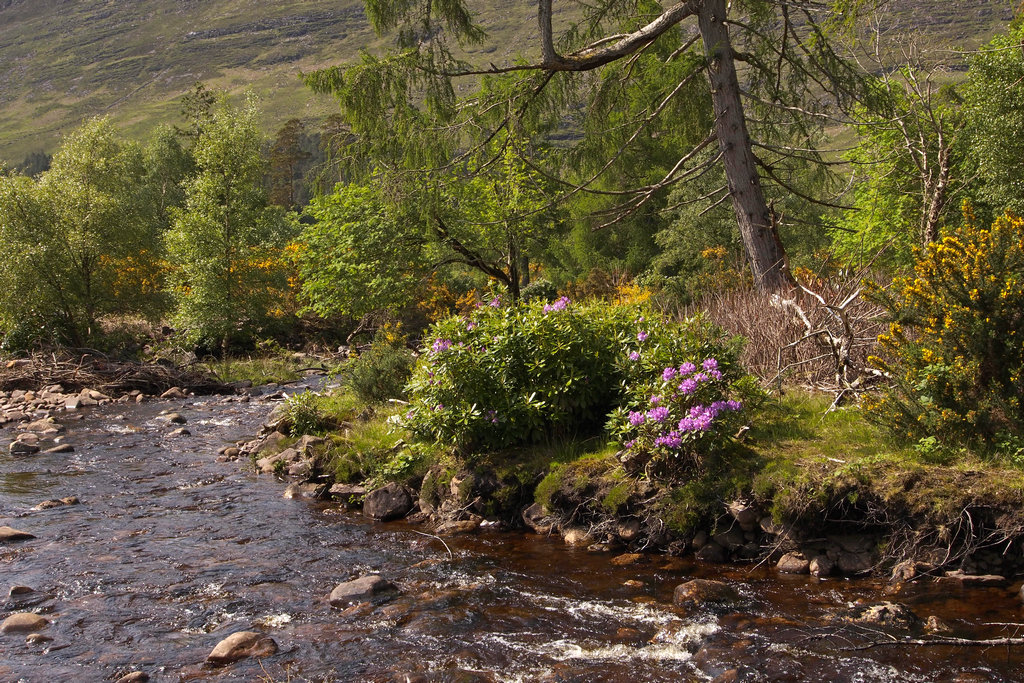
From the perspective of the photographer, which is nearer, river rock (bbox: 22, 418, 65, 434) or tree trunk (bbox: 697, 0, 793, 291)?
tree trunk (bbox: 697, 0, 793, 291)

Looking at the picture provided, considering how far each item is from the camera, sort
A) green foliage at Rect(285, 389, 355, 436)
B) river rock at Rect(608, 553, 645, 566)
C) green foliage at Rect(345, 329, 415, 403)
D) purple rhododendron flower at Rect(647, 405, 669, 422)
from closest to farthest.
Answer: river rock at Rect(608, 553, 645, 566)
purple rhododendron flower at Rect(647, 405, 669, 422)
green foliage at Rect(285, 389, 355, 436)
green foliage at Rect(345, 329, 415, 403)

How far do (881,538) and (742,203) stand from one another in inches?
213

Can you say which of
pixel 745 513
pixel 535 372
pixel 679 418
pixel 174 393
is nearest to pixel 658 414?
pixel 679 418

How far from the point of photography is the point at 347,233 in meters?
17.3

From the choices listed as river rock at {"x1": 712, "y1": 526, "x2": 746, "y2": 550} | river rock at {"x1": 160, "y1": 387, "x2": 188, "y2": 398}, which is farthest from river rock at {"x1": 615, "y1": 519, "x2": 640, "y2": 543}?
river rock at {"x1": 160, "y1": 387, "x2": 188, "y2": 398}

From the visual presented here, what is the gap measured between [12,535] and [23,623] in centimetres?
Result: 268

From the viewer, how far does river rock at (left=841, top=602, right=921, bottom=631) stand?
5156 millimetres

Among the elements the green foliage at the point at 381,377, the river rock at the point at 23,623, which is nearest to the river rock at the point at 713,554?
the river rock at the point at 23,623

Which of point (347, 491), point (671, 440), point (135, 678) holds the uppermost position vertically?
point (671, 440)

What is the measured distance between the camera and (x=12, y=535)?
814cm

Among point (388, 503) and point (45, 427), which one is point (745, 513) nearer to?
point (388, 503)

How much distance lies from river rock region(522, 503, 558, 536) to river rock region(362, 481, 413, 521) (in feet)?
5.00

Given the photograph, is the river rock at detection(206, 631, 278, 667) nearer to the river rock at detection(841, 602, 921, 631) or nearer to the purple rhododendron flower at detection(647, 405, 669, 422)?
the purple rhododendron flower at detection(647, 405, 669, 422)

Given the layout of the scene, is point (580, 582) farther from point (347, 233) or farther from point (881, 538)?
point (347, 233)
